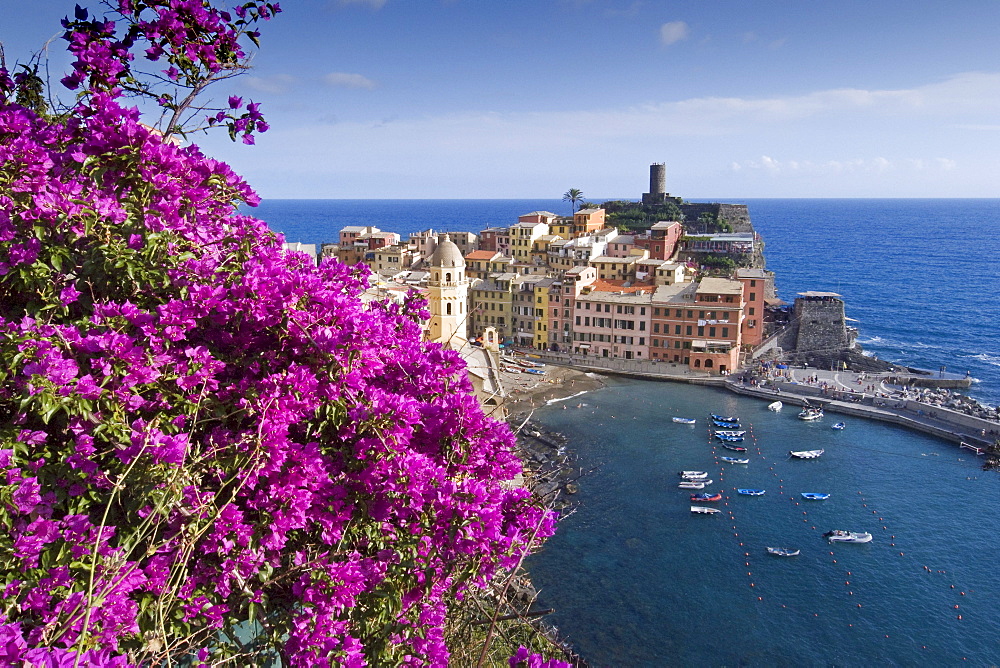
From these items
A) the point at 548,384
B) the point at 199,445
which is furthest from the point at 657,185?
the point at 199,445

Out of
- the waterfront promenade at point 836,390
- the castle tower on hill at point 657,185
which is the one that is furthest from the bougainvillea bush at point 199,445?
the castle tower on hill at point 657,185

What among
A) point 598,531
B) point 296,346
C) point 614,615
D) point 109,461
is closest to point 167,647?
point 109,461

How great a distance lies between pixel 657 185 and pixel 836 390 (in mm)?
58031

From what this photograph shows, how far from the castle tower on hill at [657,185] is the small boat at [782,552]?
74.4 meters

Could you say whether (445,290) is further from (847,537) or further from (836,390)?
(836,390)

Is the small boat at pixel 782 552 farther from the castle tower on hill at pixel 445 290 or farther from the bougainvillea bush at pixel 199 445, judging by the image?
the bougainvillea bush at pixel 199 445

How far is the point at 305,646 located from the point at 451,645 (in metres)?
1.49

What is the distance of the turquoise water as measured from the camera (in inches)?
863

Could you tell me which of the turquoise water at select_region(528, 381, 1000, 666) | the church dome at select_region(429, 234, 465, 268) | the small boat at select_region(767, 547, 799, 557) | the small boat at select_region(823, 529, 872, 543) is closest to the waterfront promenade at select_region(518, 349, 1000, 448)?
the turquoise water at select_region(528, 381, 1000, 666)

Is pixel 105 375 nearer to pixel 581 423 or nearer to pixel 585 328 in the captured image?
pixel 581 423

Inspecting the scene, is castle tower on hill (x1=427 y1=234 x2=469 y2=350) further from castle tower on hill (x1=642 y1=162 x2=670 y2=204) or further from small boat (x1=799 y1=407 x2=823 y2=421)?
castle tower on hill (x1=642 y1=162 x2=670 y2=204)

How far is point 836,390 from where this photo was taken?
4538 cm

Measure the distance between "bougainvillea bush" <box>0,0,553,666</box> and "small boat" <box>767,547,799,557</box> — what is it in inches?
958

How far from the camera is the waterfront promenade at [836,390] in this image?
38.9 metres
